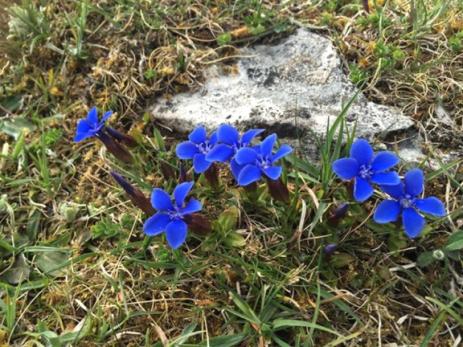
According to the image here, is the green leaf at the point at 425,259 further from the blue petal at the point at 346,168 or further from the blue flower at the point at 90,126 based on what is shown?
the blue flower at the point at 90,126

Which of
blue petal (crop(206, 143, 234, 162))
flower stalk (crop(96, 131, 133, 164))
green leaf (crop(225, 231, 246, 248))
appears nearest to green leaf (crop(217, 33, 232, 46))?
flower stalk (crop(96, 131, 133, 164))

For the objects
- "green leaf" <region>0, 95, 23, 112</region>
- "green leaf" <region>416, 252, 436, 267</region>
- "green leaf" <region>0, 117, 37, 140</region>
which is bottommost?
"green leaf" <region>416, 252, 436, 267</region>

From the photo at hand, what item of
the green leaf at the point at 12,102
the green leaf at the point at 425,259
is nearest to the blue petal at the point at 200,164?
the green leaf at the point at 425,259

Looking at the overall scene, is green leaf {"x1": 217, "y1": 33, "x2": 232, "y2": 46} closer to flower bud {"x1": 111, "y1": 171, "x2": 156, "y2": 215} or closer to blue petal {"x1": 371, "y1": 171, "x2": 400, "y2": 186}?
flower bud {"x1": 111, "y1": 171, "x2": 156, "y2": 215}

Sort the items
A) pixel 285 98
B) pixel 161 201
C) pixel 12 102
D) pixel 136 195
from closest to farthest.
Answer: pixel 161 201 < pixel 136 195 < pixel 285 98 < pixel 12 102

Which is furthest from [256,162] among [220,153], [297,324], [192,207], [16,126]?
[16,126]

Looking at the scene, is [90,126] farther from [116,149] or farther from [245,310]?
[245,310]
